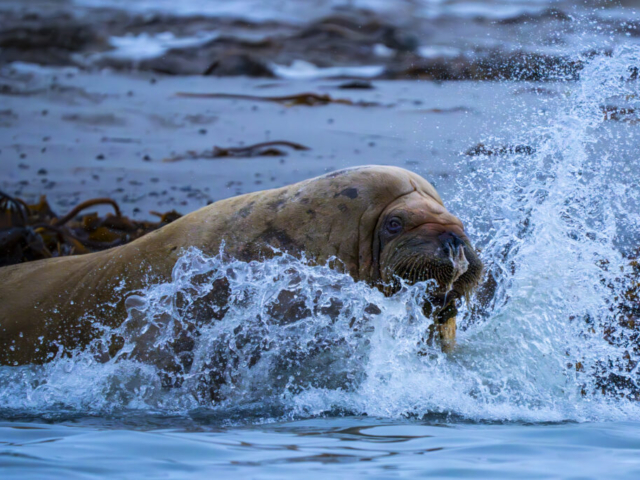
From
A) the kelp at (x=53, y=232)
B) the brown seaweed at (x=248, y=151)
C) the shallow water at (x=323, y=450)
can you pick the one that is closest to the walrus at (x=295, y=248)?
the shallow water at (x=323, y=450)

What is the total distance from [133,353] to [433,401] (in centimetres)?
124

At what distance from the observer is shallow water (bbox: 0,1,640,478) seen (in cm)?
217

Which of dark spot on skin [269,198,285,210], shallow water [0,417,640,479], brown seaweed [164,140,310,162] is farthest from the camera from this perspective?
brown seaweed [164,140,310,162]

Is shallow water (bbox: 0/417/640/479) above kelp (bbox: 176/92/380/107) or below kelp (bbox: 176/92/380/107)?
below

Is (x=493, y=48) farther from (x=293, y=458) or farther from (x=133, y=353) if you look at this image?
(x=293, y=458)

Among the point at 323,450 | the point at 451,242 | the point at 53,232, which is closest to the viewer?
the point at 323,450

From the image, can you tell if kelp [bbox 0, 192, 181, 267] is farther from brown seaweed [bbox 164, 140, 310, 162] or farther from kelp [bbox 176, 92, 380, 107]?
kelp [bbox 176, 92, 380, 107]

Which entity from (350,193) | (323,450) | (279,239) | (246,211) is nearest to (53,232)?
(246,211)

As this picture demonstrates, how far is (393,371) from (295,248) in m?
0.66

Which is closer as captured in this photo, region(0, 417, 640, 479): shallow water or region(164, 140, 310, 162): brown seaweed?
region(0, 417, 640, 479): shallow water

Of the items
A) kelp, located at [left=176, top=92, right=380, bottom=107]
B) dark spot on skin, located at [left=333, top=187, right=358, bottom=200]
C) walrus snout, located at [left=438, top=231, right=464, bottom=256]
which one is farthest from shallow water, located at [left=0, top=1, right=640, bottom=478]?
kelp, located at [left=176, top=92, right=380, bottom=107]

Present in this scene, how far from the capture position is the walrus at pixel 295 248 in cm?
316

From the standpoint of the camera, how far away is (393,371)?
3.09 metres

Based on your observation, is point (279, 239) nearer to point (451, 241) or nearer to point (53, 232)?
point (451, 241)
